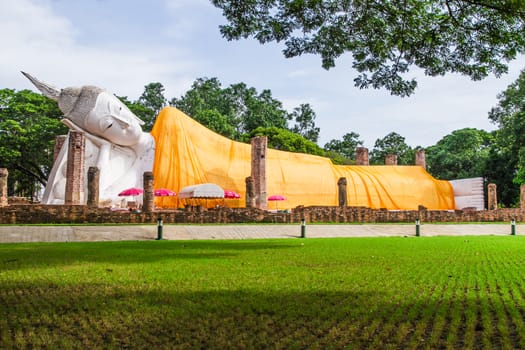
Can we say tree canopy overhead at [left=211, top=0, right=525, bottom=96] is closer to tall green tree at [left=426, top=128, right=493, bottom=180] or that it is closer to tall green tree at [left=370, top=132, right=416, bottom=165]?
tall green tree at [left=426, top=128, right=493, bottom=180]

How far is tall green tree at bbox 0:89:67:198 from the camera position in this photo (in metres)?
31.5

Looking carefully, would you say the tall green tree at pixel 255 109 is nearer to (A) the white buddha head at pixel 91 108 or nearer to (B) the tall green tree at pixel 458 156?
(B) the tall green tree at pixel 458 156

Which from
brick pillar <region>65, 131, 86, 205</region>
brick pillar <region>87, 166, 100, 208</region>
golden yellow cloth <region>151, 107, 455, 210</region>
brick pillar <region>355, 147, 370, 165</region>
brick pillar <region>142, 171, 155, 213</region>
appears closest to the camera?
brick pillar <region>87, 166, 100, 208</region>

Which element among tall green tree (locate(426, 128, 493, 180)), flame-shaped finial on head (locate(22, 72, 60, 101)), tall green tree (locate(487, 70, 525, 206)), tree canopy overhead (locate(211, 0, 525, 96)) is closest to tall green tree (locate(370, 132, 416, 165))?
tall green tree (locate(426, 128, 493, 180))

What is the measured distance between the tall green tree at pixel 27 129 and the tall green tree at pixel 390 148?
34295mm

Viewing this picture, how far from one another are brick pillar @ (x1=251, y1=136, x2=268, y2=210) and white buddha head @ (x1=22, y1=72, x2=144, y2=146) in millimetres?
6610

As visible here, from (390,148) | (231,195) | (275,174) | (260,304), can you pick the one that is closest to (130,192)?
(231,195)

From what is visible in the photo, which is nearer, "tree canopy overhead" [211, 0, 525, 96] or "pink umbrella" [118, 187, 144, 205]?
"tree canopy overhead" [211, 0, 525, 96]

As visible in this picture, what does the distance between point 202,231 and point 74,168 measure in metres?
9.05

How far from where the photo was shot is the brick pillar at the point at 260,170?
25047mm

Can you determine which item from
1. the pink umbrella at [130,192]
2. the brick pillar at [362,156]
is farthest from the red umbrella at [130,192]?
the brick pillar at [362,156]

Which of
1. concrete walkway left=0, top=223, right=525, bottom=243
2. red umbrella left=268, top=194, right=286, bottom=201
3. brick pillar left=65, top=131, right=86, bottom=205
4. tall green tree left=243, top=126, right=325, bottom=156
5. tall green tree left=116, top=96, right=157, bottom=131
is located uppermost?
tall green tree left=116, top=96, right=157, bottom=131

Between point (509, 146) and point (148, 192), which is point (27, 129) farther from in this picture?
point (509, 146)

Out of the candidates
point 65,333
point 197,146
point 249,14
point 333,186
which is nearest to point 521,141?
point 333,186
